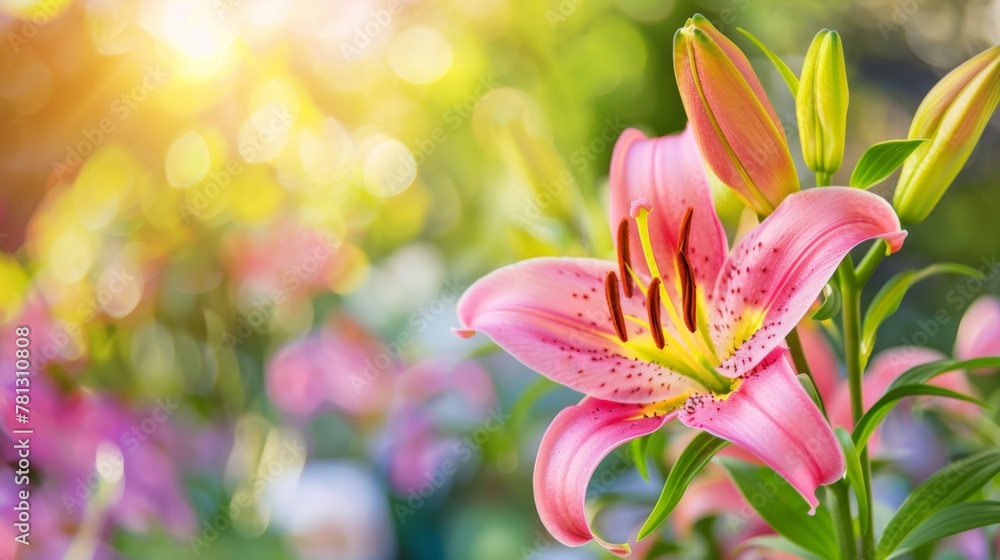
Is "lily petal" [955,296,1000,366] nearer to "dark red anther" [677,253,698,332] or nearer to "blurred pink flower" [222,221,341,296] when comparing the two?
"dark red anther" [677,253,698,332]

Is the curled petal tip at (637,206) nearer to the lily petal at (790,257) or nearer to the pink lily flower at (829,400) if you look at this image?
the lily petal at (790,257)

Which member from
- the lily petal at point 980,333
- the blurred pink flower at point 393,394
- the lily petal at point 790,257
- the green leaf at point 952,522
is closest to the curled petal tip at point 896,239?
the lily petal at point 790,257

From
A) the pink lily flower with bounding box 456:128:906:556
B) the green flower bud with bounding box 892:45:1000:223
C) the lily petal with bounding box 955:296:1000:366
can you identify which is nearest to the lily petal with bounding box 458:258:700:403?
the pink lily flower with bounding box 456:128:906:556

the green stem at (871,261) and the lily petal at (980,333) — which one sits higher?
the green stem at (871,261)

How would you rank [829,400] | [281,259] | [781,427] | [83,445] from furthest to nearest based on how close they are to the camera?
[281,259] < [83,445] < [829,400] < [781,427]

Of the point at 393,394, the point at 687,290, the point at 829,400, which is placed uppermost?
the point at 687,290

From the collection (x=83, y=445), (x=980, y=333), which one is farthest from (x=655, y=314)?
(x=83, y=445)

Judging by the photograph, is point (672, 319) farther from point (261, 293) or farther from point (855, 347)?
point (261, 293)
